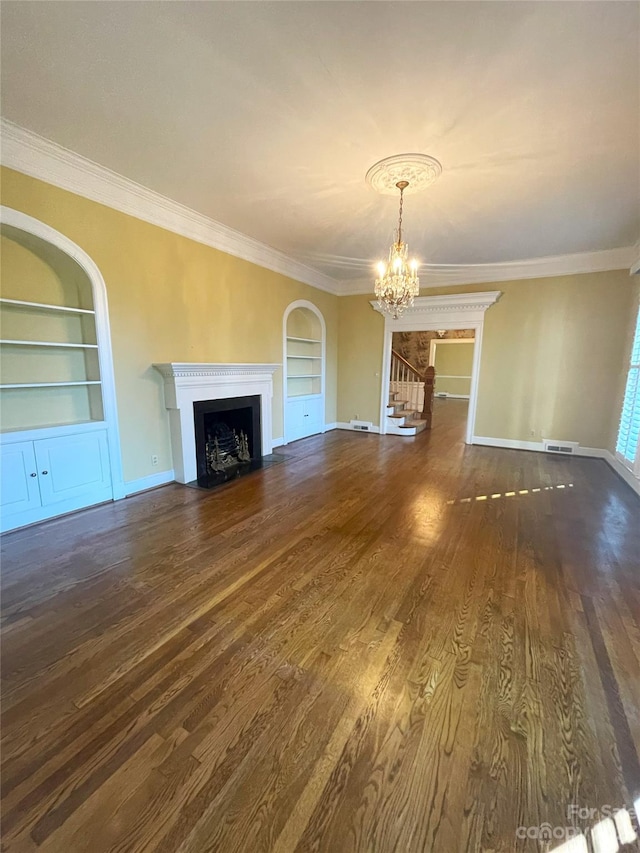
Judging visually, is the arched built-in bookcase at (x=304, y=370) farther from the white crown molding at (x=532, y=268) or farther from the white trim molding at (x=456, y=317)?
the white crown molding at (x=532, y=268)

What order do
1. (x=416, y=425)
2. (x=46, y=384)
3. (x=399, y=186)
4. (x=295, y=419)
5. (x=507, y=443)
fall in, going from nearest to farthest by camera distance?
(x=46, y=384) < (x=399, y=186) < (x=507, y=443) < (x=295, y=419) < (x=416, y=425)

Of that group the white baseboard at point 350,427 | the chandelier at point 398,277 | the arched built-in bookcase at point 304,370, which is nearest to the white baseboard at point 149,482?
the arched built-in bookcase at point 304,370

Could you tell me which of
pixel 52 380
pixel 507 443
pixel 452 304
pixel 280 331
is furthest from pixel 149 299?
pixel 507 443

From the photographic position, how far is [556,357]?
5.52 metres

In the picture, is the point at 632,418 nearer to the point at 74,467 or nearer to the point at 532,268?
the point at 532,268

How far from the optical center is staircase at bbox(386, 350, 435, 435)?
23.5 feet

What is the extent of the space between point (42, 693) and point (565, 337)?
22.8 feet

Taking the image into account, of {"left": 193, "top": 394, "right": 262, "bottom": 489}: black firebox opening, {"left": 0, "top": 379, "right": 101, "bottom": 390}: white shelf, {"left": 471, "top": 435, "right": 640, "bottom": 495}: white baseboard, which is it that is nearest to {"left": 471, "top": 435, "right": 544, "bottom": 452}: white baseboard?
{"left": 471, "top": 435, "right": 640, "bottom": 495}: white baseboard

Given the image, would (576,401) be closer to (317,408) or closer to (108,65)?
(317,408)

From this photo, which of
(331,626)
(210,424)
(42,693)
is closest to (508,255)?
(210,424)

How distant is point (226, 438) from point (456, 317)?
451cm

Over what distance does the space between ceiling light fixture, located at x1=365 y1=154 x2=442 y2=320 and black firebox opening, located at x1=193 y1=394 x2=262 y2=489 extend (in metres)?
2.43

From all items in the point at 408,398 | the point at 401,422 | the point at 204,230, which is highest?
the point at 204,230

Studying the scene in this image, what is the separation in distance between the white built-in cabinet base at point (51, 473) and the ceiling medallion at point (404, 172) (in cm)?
354
